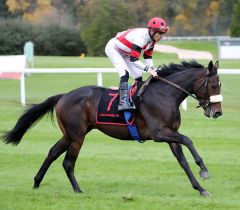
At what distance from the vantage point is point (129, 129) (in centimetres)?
864

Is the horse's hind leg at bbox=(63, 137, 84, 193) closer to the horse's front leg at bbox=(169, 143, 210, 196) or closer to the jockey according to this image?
the jockey

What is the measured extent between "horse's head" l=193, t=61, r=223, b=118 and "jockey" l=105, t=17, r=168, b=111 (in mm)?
613

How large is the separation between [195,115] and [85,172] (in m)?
6.59

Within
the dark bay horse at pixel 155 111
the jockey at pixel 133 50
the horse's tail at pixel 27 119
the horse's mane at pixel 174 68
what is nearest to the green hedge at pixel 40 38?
the horse's tail at pixel 27 119

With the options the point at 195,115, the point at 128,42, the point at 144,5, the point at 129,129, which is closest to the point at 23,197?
the point at 129,129

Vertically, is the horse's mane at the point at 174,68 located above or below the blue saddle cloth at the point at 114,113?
above

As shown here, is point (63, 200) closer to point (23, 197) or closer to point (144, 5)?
point (23, 197)

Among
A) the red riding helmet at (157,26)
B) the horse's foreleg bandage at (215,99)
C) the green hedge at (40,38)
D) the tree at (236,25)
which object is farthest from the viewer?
the green hedge at (40,38)

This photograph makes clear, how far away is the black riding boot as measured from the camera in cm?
852

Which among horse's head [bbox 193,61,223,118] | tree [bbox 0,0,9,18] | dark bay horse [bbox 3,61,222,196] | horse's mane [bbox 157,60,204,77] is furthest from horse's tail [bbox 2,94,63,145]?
tree [bbox 0,0,9,18]

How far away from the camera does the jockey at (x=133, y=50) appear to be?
27.6ft

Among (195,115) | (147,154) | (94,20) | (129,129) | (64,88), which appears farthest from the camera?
(94,20)

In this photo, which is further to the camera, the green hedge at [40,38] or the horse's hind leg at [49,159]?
the green hedge at [40,38]

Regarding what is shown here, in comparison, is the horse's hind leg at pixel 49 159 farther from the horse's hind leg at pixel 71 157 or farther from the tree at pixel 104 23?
the tree at pixel 104 23
